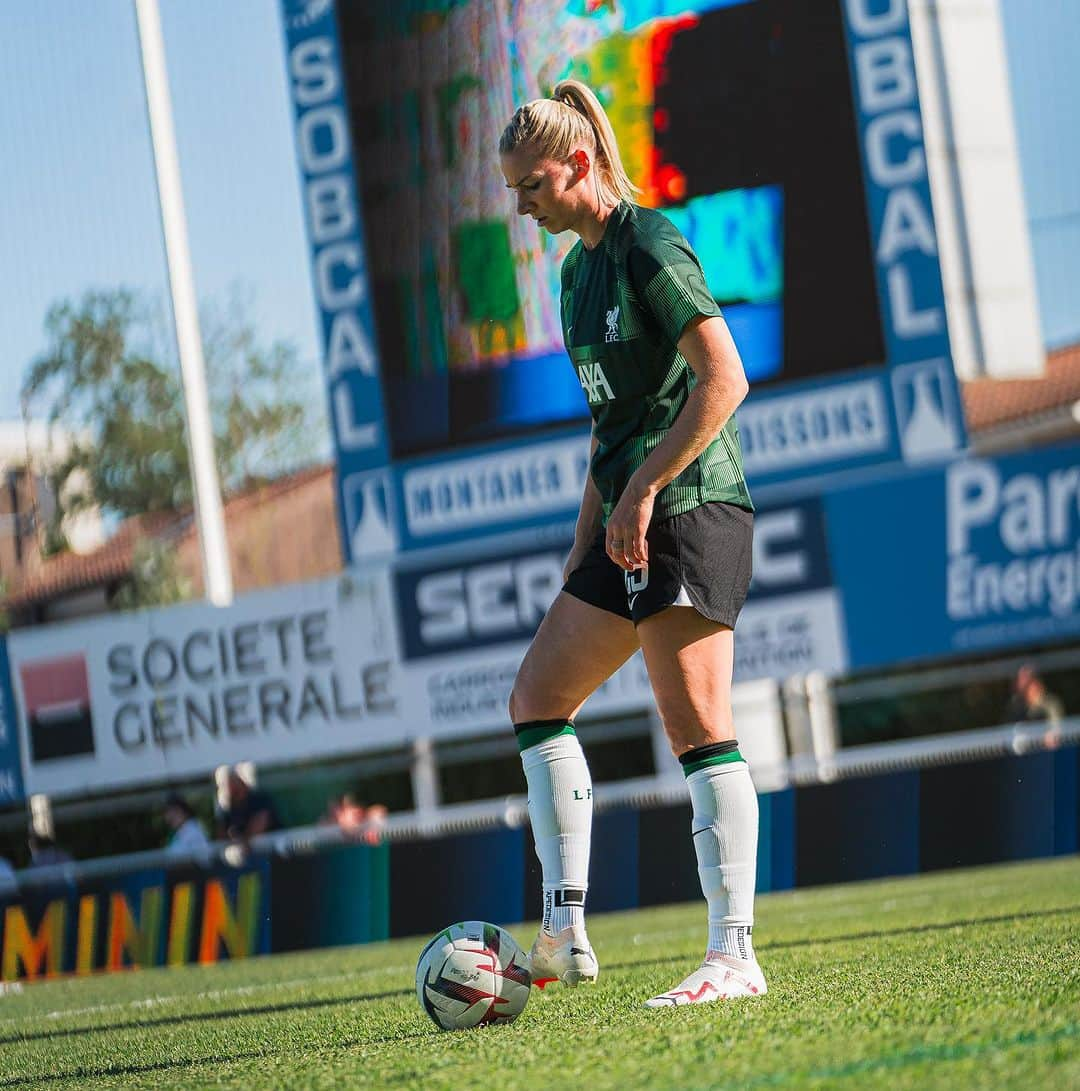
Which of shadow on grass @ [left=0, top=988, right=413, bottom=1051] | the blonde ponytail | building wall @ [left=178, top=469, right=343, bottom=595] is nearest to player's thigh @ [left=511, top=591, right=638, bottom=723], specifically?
the blonde ponytail

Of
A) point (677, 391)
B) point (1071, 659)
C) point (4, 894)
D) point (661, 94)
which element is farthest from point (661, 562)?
point (1071, 659)

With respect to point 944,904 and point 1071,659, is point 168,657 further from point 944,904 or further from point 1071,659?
point 944,904

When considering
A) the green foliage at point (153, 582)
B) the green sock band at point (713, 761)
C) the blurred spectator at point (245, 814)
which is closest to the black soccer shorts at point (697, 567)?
the green sock band at point (713, 761)

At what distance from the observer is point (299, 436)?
35.7 m

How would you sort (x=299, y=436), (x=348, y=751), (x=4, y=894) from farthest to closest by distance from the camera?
1. (x=299, y=436)
2. (x=348, y=751)
3. (x=4, y=894)

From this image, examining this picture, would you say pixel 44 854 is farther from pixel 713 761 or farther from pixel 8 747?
pixel 713 761

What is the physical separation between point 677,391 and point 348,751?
376 inches

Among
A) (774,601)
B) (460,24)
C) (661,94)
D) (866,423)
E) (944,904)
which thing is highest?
(460,24)

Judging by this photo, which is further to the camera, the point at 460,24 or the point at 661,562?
the point at 460,24

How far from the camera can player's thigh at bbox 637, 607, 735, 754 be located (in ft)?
11.9

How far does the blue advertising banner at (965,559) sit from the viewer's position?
11812mm

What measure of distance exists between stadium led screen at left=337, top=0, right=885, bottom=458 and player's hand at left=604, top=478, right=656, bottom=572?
320 inches

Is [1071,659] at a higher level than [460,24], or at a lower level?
lower

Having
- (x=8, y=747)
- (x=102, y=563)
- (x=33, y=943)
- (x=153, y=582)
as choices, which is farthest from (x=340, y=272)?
(x=102, y=563)
